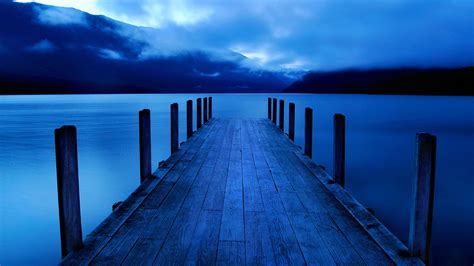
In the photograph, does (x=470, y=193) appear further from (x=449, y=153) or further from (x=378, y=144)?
(x=378, y=144)

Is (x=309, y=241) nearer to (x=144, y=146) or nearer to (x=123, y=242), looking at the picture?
(x=123, y=242)

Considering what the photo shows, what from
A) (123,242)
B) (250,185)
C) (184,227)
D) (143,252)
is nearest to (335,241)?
(184,227)

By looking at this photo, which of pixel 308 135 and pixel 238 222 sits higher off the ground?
pixel 308 135

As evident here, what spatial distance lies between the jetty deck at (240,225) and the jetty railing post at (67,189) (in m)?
0.12

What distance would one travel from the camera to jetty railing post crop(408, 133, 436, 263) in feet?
9.31

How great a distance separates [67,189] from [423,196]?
8.98 ft

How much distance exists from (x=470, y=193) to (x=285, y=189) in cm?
795

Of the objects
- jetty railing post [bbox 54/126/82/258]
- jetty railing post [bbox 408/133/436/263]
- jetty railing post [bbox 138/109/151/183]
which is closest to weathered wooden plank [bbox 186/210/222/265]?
jetty railing post [bbox 54/126/82/258]

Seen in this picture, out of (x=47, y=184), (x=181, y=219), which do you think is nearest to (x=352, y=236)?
(x=181, y=219)

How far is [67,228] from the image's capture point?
2818 millimetres

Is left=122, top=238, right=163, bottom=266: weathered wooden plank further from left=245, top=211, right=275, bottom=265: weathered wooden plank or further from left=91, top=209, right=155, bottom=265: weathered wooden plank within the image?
left=245, top=211, right=275, bottom=265: weathered wooden plank

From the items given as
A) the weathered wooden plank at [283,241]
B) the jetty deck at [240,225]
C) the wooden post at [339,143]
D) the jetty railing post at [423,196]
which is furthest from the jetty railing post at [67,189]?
the wooden post at [339,143]

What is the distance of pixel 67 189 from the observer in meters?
2.83

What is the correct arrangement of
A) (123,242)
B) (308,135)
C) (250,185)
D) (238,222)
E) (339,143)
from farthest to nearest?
(308,135) < (339,143) < (250,185) < (238,222) < (123,242)
